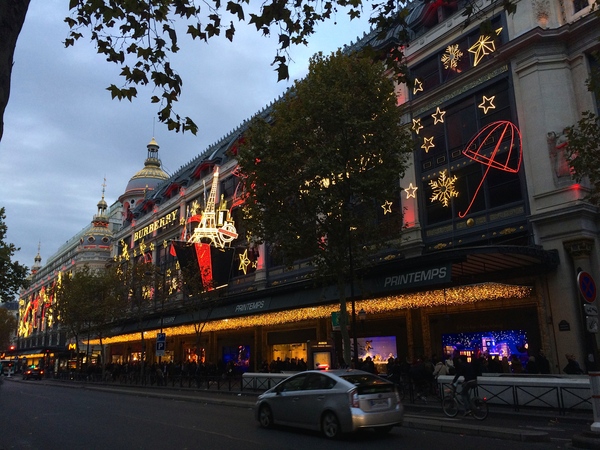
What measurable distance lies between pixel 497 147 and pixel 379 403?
14977mm

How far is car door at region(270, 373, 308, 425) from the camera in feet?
38.8

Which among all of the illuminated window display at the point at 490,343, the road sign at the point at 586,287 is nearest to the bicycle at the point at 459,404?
the road sign at the point at 586,287

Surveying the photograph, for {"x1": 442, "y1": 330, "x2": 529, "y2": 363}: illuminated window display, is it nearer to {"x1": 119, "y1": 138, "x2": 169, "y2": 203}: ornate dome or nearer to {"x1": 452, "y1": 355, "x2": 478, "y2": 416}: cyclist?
{"x1": 452, "y1": 355, "x2": 478, "y2": 416}: cyclist

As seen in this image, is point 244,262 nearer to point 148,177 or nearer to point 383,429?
point 383,429

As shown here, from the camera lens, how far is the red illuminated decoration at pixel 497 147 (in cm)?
2134

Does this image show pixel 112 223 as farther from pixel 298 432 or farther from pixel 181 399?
pixel 298 432

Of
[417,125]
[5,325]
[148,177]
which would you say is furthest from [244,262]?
[5,325]

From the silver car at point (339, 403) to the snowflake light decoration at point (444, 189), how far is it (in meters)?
14.1

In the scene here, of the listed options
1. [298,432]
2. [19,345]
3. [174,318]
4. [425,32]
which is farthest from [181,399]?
[19,345]

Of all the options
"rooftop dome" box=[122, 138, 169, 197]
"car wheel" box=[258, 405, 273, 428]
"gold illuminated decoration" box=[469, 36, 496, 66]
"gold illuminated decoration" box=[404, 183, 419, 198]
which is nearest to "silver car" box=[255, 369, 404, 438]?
"car wheel" box=[258, 405, 273, 428]

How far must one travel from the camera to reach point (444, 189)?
23797mm

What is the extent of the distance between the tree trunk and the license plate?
854 cm

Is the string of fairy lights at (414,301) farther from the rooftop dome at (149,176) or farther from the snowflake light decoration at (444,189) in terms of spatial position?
the rooftop dome at (149,176)

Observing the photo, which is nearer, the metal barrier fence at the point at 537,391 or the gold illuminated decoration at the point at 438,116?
the metal barrier fence at the point at 537,391
